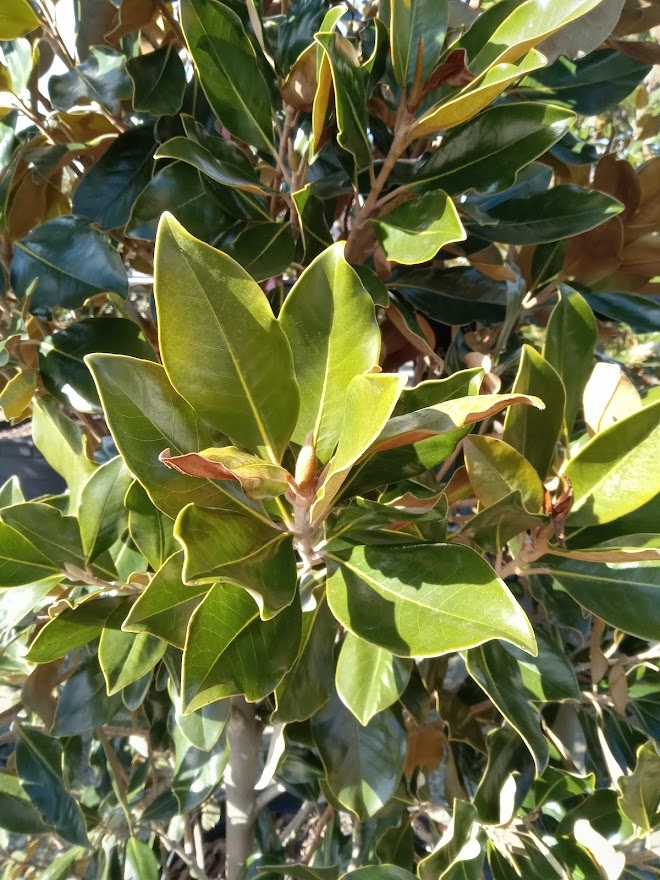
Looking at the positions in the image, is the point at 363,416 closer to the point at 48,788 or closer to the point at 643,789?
the point at 643,789

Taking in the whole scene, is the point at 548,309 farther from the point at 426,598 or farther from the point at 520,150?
the point at 426,598

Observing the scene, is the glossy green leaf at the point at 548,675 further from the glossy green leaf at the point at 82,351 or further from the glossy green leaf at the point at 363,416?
the glossy green leaf at the point at 82,351

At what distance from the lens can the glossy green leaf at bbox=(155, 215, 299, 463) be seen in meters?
0.34

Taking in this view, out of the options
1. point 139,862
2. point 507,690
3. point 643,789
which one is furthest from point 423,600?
point 139,862

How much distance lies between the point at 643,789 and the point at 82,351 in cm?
77

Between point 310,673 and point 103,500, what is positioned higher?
point 103,500

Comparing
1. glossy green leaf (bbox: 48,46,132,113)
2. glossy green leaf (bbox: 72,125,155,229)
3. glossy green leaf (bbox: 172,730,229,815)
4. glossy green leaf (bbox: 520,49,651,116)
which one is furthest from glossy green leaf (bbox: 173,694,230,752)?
glossy green leaf (bbox: 520,49,651,116)

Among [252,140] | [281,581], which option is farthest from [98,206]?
[281,581]

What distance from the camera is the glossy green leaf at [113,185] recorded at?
694 mm

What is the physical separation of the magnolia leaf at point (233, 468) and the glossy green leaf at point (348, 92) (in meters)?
0.36

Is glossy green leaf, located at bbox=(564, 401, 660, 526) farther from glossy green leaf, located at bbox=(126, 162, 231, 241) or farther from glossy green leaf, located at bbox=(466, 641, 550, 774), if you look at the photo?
glossy green leaf, located at bbox=(126, 162, 231, 241)

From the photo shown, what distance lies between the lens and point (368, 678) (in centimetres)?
55

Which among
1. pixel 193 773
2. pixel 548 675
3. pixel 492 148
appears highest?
pixel 492 148

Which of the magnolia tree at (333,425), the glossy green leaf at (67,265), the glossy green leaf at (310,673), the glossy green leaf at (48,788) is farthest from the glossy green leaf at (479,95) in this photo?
the glossy green leaf at (48,788)
